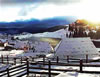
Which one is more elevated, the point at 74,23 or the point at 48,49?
the point at 74,23

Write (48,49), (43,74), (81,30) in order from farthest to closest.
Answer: (48,49)
(81,30)
(43,74)

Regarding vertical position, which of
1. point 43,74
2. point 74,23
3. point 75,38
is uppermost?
point 74,23

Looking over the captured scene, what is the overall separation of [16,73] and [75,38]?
1499 centimetres

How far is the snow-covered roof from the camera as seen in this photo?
84.6ft

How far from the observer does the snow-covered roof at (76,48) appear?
2580 centimetres

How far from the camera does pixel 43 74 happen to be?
14.3 meters

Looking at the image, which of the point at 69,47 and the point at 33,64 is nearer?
the point at 33,64

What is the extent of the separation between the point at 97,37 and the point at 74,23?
16797 millimetres

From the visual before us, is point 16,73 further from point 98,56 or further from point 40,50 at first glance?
point 40,50

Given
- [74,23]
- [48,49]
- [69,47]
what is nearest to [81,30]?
[74,23]

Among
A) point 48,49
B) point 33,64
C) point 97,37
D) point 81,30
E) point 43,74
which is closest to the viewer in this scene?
point 43,74

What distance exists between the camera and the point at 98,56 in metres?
25.4

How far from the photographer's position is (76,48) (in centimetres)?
2664

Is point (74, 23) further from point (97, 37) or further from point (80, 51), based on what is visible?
point (97, 37)
